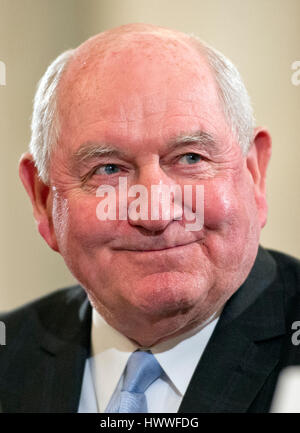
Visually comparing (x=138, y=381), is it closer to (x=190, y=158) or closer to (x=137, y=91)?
(x=190, y=158)

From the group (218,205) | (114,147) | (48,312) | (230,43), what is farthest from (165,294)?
(230,43)

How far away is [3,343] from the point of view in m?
1.68

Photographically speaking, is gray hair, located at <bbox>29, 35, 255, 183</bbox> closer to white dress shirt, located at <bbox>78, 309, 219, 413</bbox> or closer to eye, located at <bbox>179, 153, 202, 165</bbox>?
eye, located at <bbox>179, 153, 202, 165</bbox>

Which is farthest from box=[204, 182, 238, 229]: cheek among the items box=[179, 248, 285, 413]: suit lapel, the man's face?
box=[179, 248, 285, 413]: suit lapel

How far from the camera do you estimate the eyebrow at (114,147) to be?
1253 mm

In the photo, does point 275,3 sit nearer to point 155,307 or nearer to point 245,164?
point 245,164

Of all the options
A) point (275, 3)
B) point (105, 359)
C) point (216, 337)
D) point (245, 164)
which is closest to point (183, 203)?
point (245, 164)

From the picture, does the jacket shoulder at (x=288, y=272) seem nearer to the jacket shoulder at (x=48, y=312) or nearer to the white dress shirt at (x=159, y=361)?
the white dress shirt at (x=159, y=361)

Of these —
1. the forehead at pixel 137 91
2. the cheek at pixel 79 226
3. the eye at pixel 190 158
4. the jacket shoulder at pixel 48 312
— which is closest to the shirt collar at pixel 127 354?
the jacket shoulder at pixel 48 312

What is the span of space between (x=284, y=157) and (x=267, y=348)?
1.82ft

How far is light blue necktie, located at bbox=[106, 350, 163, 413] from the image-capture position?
4.46ft

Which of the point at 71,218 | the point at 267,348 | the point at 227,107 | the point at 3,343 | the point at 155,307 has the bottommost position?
the point at 3,343

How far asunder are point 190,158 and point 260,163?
0.73ft

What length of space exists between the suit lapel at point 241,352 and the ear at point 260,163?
169 mm
